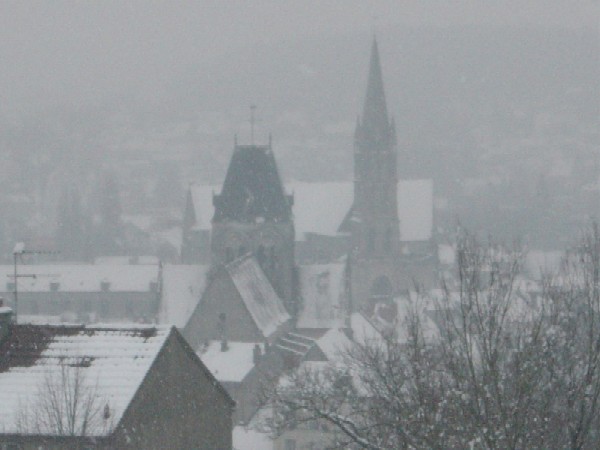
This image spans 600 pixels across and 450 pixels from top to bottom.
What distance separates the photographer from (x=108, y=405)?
20859mm

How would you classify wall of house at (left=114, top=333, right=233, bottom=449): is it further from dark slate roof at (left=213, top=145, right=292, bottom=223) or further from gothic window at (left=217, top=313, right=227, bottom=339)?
dark slate roof at (left=213, top=145, right=292, bottom=223)

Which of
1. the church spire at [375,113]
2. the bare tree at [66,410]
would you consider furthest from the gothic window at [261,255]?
the bare tree at [66,410]

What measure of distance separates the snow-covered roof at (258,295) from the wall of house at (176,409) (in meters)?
32.1

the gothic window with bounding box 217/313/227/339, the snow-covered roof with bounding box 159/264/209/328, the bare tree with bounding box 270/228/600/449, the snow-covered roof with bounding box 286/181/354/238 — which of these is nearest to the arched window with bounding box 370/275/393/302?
the snow-covered roof with bounding box 286/181/354/238

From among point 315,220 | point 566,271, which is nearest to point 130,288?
point 315,220

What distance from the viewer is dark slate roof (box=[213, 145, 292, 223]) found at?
6606cm

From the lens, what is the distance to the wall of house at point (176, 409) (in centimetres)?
2194

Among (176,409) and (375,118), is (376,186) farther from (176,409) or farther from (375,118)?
(176,409)

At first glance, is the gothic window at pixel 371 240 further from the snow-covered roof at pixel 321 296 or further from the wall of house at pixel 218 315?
the wall of house at pixel 218 315

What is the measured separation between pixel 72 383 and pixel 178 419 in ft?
11.6

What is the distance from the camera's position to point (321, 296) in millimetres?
68062

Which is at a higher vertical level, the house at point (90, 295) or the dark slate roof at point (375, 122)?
the dark slate roof at point (375, 122)

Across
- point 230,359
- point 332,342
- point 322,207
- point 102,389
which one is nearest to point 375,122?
point 322,207

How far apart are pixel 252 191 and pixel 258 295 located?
792 centimetres
